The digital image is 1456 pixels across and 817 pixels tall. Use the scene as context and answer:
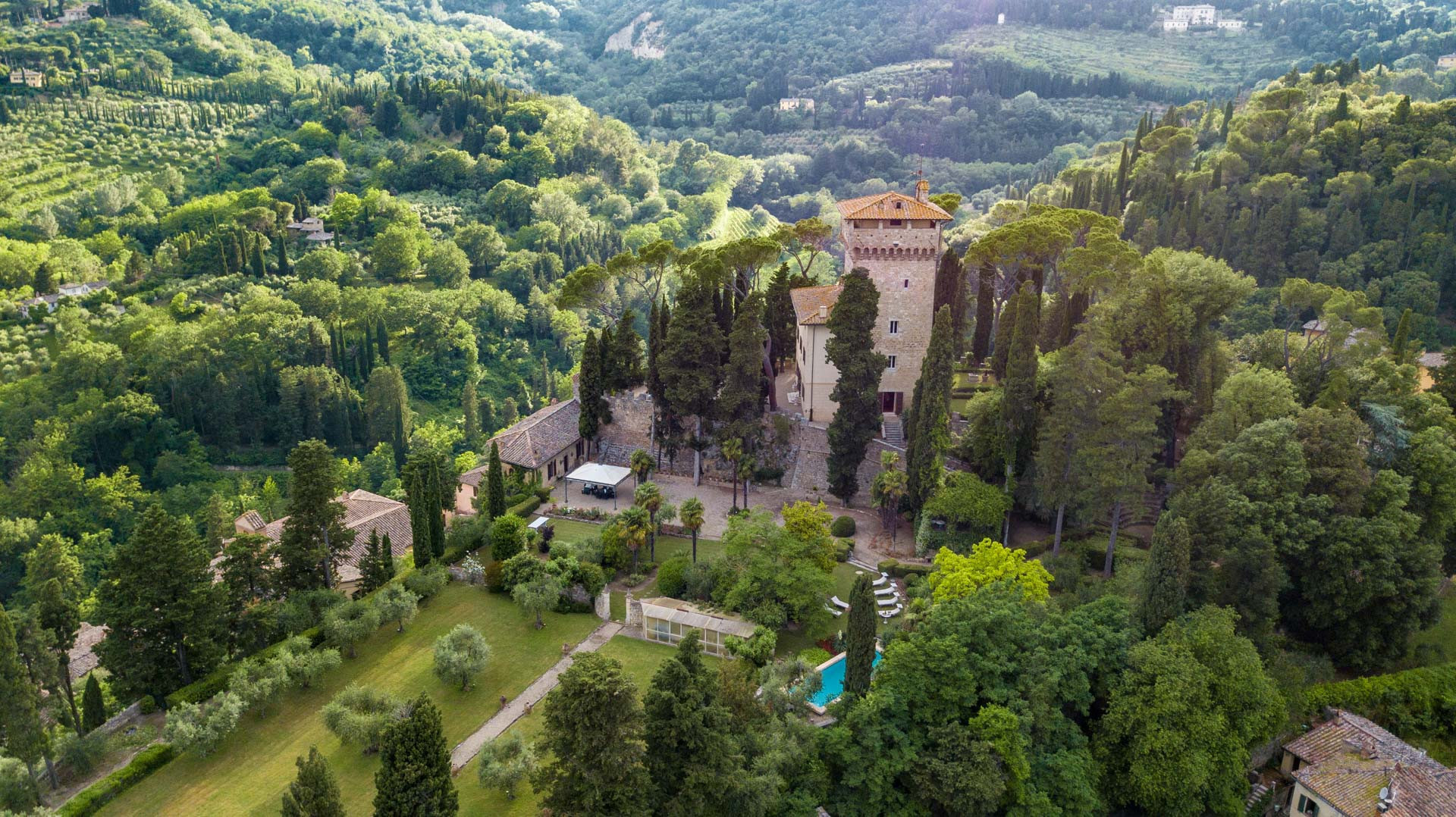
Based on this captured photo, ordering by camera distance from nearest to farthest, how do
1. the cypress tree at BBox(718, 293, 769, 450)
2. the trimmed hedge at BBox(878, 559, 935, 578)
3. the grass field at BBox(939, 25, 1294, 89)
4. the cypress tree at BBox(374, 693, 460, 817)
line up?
the cypress tree at BBox(374, 693, 460, 817), the trimmed hedge at BBox(878, 559, 935, 578), the cypress tree at BBox(718, 293, 769, 450), the grass field at BBox(939, 25, 1294, 89)

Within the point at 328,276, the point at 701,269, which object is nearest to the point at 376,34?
the point at 328,276

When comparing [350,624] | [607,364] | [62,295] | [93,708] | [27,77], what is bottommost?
[93,708]

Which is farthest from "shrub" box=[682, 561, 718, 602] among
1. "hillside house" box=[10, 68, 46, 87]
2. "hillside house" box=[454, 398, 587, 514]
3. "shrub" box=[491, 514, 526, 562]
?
"hillside house" box=[10, 68, 46, 87]

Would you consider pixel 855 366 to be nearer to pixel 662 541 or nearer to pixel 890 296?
pixel 890 296

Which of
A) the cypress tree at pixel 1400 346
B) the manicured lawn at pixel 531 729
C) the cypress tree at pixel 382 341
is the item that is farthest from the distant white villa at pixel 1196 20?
the manicured lawn at pixel 531 729

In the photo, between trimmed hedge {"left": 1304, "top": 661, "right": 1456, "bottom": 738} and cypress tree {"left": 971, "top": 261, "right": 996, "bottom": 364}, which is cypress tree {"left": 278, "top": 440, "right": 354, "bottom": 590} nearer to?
cypress tree {"left": 971, "top": 261, "right": 996, "bottom": 364}

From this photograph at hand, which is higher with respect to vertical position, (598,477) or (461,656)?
(598,477)

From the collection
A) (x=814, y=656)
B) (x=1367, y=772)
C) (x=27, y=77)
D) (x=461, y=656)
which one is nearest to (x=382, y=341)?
(x=461, y=656)

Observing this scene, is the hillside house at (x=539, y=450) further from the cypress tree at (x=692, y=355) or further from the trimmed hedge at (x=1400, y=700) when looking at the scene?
the trimmed hedge at (x=1400, y=700)
